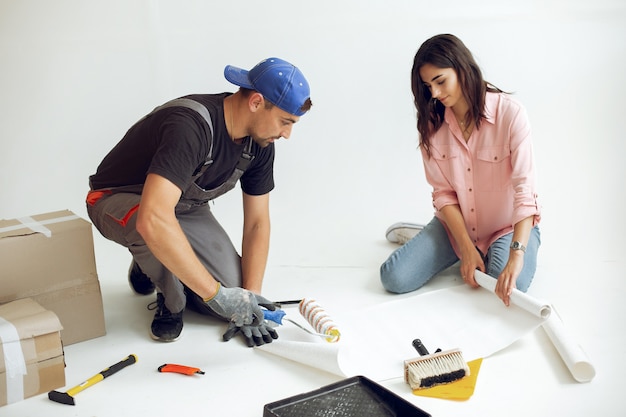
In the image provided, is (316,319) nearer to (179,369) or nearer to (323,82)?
(179,369)

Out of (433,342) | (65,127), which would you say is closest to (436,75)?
(433,342)

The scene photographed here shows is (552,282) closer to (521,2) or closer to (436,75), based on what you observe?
(436,75)

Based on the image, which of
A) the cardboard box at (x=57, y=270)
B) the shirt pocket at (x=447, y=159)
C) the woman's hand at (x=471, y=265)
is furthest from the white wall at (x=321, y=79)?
the cardboard box at (x=57, y=270)

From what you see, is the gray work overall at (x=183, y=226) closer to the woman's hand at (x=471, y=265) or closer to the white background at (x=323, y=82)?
the woman's hand at (x=471, y=265)

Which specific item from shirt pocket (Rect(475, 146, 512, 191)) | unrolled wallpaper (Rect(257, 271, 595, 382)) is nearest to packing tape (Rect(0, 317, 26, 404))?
unrolled wallpaper (Rect(257, 271, 595, 382))

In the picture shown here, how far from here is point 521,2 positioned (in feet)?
12.1

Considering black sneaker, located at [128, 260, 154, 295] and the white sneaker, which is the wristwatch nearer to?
the white sneaker

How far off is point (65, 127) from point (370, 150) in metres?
1.55

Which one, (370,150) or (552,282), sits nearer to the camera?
(552,282)

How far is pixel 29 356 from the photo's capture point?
1953mm

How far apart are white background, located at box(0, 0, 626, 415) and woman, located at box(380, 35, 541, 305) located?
2.50 ft

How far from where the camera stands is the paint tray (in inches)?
67.7

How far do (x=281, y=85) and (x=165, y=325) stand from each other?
86 cm

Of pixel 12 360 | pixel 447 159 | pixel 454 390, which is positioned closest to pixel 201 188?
pixel 12 360
